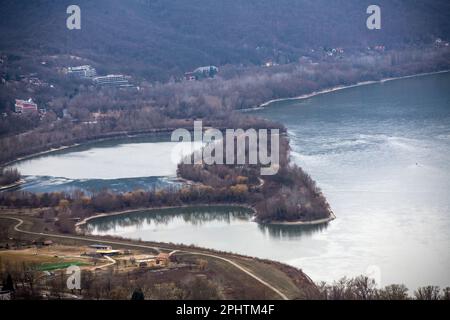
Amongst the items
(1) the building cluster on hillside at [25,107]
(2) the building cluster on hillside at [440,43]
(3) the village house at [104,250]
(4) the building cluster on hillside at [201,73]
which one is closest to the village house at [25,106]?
(1) the building cluster on hillside at [25,107]

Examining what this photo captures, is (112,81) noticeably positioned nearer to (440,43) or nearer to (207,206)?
(440,43)

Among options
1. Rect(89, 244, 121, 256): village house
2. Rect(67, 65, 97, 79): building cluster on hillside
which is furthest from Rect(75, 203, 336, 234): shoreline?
Rect(67, 65, 97, 79): building cluster on hillside

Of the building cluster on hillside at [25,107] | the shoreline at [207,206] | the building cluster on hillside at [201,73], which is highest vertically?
the building cluster on hillside at [201,73]

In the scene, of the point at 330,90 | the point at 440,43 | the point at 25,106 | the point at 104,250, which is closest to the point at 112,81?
the point at 25,106

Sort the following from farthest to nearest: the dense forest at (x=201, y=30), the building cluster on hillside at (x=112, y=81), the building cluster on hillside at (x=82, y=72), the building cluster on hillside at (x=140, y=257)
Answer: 1. the dense forest at (x=201, y=30)
2. the building cluster on hillside at (x=82, y=72)
3. the building cluster on hillside at (x=112, y=81)
4. the building cluster on hillside at (x=140, y=257)

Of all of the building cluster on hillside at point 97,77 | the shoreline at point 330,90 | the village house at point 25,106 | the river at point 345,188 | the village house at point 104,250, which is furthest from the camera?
the building cluster on hillside at point 97,77

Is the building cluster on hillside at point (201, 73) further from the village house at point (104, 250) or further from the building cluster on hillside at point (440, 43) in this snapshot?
the village house at point (104, 250)

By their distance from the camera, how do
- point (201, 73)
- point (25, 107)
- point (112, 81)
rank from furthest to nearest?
point (201, 73), point (112, 81), point (25, 107)
